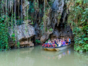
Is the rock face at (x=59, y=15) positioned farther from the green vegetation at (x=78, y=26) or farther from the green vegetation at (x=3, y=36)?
the green vegetation at (x=3, y=36)

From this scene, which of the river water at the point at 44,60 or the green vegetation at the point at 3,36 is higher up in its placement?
the green vegetation at the point at 3,36

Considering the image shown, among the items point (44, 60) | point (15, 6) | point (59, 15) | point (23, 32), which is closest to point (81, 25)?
point (44, 60)

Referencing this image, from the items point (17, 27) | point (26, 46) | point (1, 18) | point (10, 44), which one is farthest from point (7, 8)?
point (26, 46)

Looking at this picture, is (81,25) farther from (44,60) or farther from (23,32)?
(23,32)

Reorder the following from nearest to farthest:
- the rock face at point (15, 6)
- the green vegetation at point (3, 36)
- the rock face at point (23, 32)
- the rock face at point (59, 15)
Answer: the green vegetation at point (3, 36) → the rock face at point (15, 6) → the rock face at point (23, 32) → the rock face at point (59, 15)

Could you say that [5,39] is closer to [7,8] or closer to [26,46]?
[26,46]

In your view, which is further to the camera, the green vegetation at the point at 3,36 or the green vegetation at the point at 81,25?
the green vegetation at the point at 3,36

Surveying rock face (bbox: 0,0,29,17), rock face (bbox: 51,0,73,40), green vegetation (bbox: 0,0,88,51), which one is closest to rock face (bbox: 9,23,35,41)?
green vegetation (bbox: 0,0,88,51)

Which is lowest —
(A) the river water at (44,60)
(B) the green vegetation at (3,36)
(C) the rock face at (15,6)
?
(A) the river water at (44,60)

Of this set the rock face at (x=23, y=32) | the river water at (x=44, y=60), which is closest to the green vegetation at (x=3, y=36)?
the rock face at (x=23, y=32)

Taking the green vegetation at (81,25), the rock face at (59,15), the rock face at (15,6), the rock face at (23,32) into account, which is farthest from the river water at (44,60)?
the rock face at (59,15)

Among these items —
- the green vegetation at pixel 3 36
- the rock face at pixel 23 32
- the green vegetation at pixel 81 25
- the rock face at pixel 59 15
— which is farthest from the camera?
the rock face at pixel 59 15

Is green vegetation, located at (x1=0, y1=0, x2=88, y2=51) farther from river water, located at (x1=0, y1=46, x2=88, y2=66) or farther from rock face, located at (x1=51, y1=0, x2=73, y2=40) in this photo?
rock face, located at (x1=51, y1=0, x2=73, y2=40)

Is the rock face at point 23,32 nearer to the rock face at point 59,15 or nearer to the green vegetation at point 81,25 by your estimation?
the rock face at point 59,15
